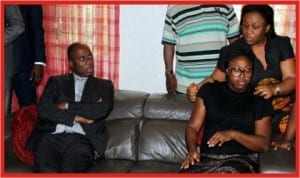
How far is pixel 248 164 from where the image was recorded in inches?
95.1

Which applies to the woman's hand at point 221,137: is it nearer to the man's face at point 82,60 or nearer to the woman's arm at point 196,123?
the woman's arm at point 196,123

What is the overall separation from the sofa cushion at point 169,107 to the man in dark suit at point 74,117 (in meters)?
0.31

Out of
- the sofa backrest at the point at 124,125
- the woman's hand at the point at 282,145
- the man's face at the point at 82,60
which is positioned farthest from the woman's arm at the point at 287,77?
the man's face at the point at 82,60

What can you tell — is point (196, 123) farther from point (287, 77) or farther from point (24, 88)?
point (24, 88)

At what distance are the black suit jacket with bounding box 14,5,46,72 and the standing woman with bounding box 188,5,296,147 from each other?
1.25 metres

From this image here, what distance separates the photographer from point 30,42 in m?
3.41

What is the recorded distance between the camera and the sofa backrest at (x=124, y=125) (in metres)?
3.07

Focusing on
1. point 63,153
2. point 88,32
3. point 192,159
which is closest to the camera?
point 192,159

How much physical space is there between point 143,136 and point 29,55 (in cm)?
101

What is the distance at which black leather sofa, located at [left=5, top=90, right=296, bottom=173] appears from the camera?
2914mm

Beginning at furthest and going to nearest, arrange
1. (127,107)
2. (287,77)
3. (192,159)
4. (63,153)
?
(127,107)
(63,153)
(287,77)
(192,159)

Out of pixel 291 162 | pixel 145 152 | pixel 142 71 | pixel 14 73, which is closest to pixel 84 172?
pixel 145 152

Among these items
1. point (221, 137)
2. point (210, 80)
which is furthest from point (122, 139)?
point (221, 137)

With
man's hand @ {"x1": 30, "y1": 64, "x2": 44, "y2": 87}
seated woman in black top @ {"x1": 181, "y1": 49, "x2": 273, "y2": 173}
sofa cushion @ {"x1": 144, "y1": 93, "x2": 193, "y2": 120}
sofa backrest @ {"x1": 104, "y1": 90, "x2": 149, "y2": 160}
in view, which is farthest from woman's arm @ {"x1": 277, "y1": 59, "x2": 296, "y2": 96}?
man's hand @ {"x1": 30, "y1": 64, "x2": 44, "y2": 87}
